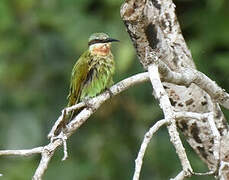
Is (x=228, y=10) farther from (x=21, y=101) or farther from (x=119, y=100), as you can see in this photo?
(x=21, y=101)

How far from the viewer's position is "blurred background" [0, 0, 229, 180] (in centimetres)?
497

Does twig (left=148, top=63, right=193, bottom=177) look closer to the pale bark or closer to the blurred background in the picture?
the pale bark

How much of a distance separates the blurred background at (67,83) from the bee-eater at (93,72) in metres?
0.78

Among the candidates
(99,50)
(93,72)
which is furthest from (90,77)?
(99,50)

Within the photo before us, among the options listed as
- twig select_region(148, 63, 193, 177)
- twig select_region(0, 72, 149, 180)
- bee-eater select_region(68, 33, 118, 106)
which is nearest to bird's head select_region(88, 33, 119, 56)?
bee-eater select_region(68, 33, 118, 106)

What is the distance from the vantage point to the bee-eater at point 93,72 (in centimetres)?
393

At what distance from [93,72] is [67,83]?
3.75 ft

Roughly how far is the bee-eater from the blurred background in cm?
78

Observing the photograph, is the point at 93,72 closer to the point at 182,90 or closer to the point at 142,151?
the point at 182,90

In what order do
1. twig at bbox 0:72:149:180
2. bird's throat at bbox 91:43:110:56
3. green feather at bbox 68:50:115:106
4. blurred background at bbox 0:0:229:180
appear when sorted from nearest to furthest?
twig at bbox 0:72:149:180, green feather at bbox 68:50:115:106, bird's throat at bbox 91:43:110:56, blurred background at bbox 0:0:229:180

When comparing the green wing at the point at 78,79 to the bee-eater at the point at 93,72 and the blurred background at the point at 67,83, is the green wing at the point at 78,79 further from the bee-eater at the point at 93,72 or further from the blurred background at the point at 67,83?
the blurred background at the point at 67,83

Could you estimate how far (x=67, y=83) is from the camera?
5.17m

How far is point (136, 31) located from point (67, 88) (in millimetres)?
2212

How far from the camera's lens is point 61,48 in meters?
5.26
